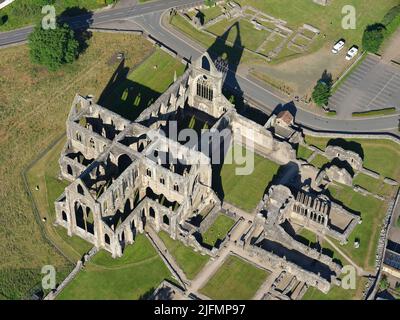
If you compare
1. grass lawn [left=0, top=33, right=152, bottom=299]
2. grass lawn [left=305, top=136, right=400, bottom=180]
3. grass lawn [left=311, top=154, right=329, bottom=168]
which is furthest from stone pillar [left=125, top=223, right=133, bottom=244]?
grass lawn [left=305, top=136, right=400, bottom=180]

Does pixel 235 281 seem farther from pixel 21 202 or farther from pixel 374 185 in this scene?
pixel 21 202

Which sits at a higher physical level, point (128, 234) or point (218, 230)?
Answer: point (218, 230)

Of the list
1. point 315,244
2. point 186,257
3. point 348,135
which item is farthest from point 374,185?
point 186,257

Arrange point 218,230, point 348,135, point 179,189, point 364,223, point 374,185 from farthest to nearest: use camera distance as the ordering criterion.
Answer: point 348,135 → point 374,185 → point 364,223 → point 218,230 → point 179,189

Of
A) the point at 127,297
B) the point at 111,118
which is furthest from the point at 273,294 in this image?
the point at 111,118

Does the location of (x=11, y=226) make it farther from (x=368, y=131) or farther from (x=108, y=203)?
(x=368, y=131)

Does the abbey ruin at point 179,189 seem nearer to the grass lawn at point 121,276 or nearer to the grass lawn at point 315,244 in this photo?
the grass lawn at point 315,244
